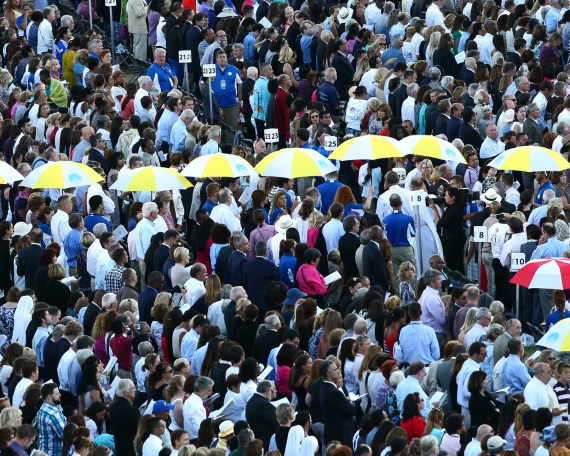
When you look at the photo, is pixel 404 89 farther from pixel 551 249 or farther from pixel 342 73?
pixel 551 249

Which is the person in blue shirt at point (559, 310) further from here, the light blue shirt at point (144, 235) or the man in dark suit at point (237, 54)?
the man in dark suit at point (237, 54)

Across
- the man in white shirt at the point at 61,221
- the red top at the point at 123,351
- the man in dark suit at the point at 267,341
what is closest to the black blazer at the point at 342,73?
the man in white shirt at the point at 61,221

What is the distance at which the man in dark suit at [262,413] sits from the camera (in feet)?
47.6

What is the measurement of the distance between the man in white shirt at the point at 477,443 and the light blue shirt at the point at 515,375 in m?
1.75

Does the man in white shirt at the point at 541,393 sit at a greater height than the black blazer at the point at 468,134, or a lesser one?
lesser

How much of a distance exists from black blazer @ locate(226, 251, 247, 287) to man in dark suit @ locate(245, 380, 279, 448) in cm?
395

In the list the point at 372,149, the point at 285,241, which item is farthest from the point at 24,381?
the point at 372,149

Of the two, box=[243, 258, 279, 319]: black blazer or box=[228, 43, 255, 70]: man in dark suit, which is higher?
box=[228, 43, 255, 70]: man in dark suit

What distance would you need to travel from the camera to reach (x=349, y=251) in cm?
1836

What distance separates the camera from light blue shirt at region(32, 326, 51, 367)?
55.3 ft

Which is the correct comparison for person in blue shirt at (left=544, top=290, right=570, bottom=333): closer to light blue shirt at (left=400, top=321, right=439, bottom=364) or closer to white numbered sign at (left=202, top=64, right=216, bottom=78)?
light blue shirt at (left=400, top=321, right=439, bottom=364)

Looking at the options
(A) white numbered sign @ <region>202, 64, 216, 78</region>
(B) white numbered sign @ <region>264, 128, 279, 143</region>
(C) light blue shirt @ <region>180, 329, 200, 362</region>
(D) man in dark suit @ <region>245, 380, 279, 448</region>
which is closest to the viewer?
(D) man in dark suit @ <region>245, 380, 279, 448</region>

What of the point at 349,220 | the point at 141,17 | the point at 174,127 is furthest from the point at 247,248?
the point at 141,17

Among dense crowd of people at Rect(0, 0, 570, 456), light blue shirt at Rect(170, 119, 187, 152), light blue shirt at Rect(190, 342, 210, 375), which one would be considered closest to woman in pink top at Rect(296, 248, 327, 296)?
dense crowd of people at Rect(0, 0, 570, 456)
